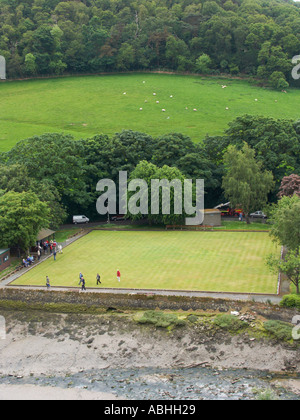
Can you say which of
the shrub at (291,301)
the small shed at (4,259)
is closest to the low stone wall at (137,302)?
the shrub at (291,301)

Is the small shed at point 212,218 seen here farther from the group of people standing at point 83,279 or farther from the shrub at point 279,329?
the shrub at point 279,329

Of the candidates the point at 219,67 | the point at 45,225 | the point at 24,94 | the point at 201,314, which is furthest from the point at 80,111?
the point at 201,314

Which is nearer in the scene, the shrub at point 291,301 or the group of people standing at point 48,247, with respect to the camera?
the shrub at point 291,301

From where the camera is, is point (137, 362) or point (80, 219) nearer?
point (137, 362)

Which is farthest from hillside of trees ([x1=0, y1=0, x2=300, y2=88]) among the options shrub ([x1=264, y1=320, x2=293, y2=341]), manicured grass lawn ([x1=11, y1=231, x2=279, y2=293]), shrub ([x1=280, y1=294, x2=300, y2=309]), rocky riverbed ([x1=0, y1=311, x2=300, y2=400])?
rocky riverbed ([x1=0, y1=311, x2=300, y2=400])

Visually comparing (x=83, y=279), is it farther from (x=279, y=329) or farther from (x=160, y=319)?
(x=279, y=329)

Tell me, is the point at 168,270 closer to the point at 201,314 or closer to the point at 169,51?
the point at 201,314

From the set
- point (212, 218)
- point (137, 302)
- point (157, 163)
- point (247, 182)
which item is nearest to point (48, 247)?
point (137, 302)

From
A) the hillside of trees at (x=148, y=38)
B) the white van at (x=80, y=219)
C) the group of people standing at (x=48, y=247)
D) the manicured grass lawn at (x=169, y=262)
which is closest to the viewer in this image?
the manicured grass lawn at (x=169, y=262)
